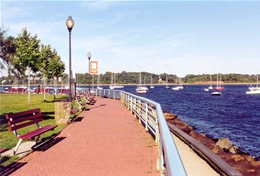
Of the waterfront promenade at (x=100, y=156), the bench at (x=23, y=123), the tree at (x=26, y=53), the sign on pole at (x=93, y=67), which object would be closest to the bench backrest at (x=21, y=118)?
the bench at (x=23, y=123)

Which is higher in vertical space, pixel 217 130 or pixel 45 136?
pixel 45 136

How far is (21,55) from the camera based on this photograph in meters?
21.2

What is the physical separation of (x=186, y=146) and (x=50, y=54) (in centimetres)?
2939

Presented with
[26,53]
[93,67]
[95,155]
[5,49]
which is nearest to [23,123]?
[95,155]

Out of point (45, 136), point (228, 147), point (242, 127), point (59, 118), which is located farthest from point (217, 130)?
point (45, 136)

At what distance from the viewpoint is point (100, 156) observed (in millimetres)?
6559

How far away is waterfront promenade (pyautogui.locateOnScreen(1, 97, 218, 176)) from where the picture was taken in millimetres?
5516

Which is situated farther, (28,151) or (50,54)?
(50,54)

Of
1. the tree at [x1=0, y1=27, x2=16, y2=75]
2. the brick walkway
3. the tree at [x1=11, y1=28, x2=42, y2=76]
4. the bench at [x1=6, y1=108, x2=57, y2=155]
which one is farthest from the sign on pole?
the bench at [x1=6, y1=108, x2=57, y2=155]

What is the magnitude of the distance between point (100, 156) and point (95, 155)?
6.4 inches

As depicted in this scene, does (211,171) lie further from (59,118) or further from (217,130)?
(217,130)

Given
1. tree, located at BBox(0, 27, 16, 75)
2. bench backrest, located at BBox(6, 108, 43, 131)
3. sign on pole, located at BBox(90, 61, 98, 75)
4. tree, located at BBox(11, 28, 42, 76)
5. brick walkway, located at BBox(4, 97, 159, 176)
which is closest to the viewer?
brick walkway, located at BBox(4, 97, 159, 176)

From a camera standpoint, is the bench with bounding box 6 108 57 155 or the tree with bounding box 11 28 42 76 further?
the tree with bounding box 11 28 42 76

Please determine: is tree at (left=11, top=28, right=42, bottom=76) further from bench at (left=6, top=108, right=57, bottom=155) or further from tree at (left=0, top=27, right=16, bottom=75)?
bench at (left=6, top=108, right=57, bottom=155)
